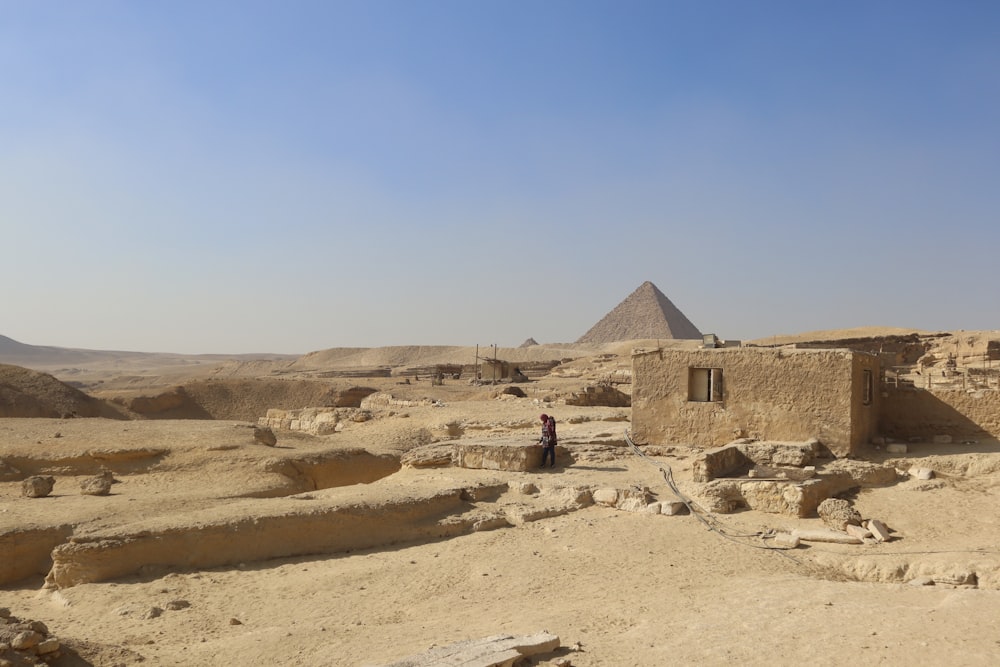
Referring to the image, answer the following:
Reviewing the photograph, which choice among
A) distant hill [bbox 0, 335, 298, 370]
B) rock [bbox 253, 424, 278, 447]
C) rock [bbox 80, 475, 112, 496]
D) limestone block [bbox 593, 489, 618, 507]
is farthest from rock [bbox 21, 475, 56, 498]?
distant hill [bbox 0, 335, 298, 370]

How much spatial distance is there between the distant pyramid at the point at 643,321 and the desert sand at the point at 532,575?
A: 2434 inches

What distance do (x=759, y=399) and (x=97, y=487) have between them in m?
9.33

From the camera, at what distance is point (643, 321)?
73500 millimetres

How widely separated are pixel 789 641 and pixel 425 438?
447 inches

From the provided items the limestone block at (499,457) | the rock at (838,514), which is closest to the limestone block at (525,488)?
the limestone block at (499,457)

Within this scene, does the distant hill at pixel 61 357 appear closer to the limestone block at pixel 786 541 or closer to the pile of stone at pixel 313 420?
the pile of stone at pixel 313 420

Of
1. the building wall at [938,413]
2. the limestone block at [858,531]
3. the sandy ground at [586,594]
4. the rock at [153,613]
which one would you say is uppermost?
the building wall at [938,413]

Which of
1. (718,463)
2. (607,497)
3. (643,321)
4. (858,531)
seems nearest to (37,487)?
(607,497)

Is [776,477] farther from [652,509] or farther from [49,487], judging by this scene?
[49,487]

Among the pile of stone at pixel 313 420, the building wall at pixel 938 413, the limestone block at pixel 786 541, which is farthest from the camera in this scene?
the pile of stone at pixel 313 420

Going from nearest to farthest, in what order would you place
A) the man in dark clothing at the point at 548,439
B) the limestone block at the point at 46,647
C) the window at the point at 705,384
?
the limestone block at the point at 46,647, the man in dark clothing at the point at 548,439, the window at the point at 705,384

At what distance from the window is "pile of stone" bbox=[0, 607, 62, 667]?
9.03 meters

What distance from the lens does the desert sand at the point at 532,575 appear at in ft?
16.3

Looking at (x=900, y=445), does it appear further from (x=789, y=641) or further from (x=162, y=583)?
(x=162, y=583)
